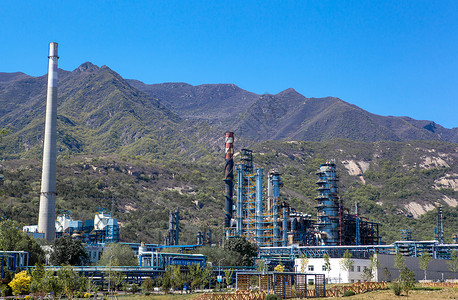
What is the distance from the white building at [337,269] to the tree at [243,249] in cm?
1213

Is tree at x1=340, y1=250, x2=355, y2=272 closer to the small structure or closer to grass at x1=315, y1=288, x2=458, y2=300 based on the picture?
grass at x1=315, y1=288, x2=458, y2=300

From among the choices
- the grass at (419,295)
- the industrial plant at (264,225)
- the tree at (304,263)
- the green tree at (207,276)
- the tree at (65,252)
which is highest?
the industrial plant at (264,225)

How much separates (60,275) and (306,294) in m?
30.7

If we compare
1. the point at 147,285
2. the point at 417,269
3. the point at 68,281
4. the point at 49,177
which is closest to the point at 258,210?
the point at 417,269

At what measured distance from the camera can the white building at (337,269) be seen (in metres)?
98.2

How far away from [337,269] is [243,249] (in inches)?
830

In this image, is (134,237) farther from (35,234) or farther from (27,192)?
(35,234)

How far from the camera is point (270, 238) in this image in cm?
→ 12719

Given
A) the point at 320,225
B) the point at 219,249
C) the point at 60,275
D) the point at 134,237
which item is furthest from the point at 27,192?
the point at 60,275

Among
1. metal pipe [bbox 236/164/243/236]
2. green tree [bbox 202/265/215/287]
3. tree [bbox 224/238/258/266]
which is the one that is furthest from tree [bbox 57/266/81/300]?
metal pipe [bbox 236/164/243/236]

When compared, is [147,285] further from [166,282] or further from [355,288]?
[355,288]

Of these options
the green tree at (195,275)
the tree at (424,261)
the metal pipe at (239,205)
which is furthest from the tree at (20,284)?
the tree at (424,261)

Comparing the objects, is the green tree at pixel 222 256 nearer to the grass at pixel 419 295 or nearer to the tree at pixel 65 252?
the tree at pixel 65 252

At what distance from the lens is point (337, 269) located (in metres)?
101
